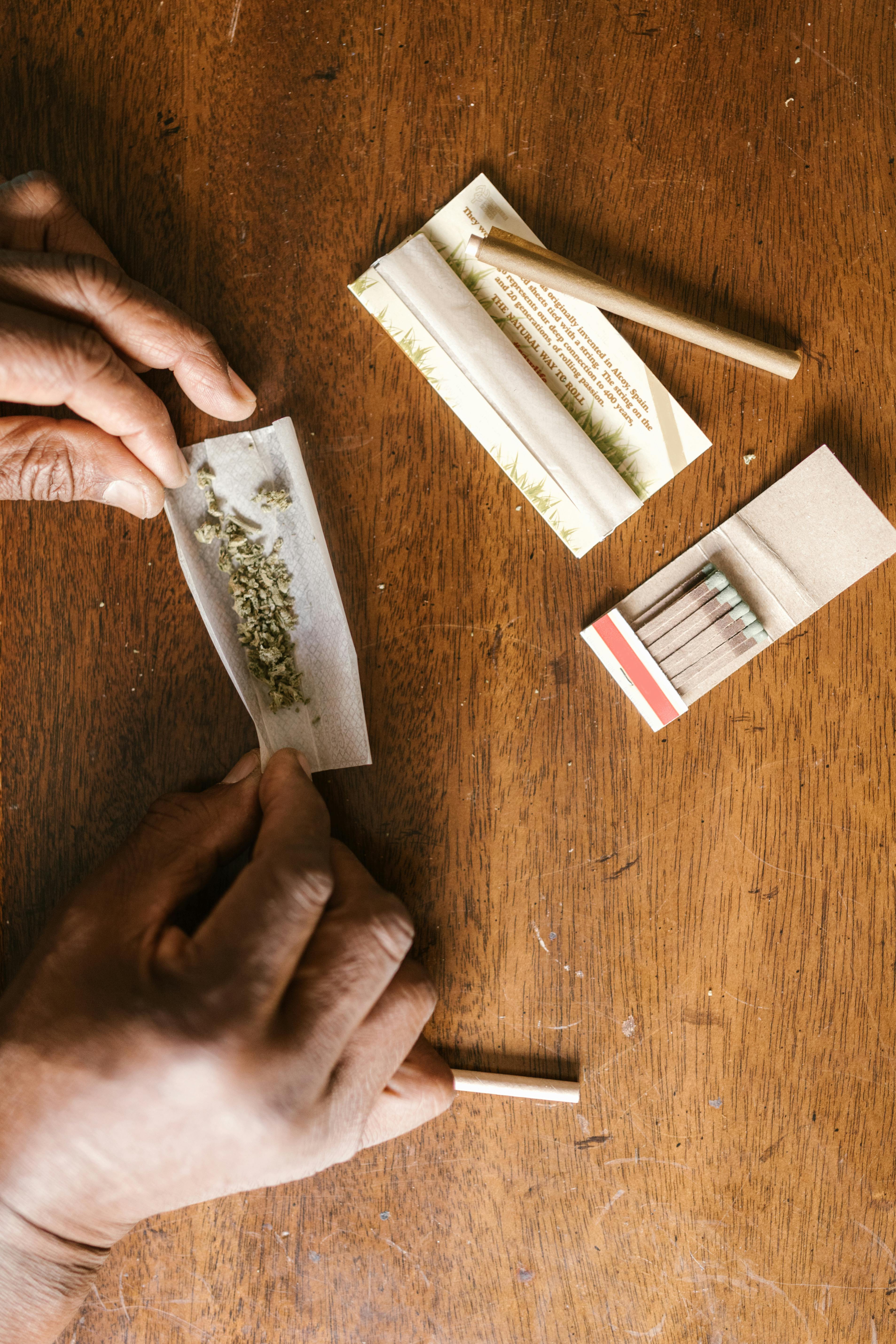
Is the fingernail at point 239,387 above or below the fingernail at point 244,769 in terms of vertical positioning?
above

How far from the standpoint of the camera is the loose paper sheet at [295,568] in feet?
2.54

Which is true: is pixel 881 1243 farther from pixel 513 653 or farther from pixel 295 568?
pixel 295 568

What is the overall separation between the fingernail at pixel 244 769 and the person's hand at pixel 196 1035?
0.05 ft

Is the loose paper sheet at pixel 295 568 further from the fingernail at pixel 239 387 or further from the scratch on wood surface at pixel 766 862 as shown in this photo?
the scratch on wood surface at pixel 766 862

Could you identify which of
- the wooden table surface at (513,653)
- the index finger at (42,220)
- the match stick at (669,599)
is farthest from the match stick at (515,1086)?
the index finger at (42,220)

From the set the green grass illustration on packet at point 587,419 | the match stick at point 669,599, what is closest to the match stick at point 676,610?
the match stick at point 669,599

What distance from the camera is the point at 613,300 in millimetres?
748

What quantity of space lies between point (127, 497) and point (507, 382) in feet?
1.30

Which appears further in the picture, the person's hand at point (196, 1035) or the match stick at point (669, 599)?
the match stick at point (669, 599)

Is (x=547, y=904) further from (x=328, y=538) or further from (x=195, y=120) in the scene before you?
(x=195, y=120)

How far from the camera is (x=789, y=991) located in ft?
2.62

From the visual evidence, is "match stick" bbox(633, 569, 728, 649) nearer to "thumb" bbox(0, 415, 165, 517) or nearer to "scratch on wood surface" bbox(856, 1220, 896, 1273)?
"thumb" bbox(0, 415, 165, 517)

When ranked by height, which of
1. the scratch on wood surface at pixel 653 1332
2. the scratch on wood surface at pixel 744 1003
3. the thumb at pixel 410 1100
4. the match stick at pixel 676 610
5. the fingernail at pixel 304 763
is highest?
the fingernail at pixel 304 763

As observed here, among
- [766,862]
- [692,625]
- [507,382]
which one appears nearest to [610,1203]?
[766,862]
